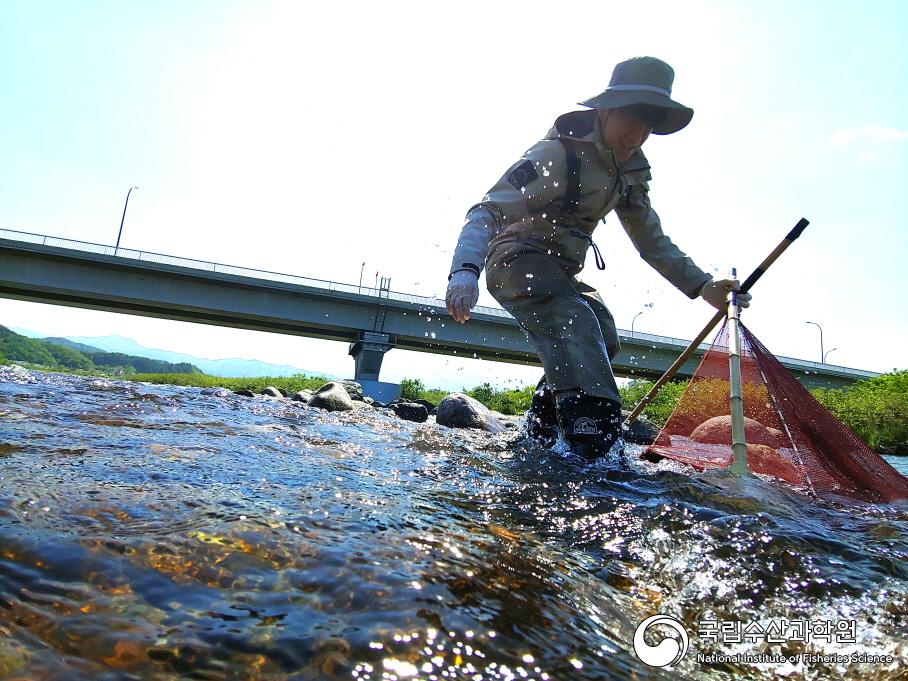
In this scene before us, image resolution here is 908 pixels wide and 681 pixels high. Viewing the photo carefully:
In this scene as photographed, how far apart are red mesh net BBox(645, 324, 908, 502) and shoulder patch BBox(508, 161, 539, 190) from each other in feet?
7.73

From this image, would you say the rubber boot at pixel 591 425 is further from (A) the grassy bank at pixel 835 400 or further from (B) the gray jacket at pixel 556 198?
(A) the grassy bank at pixel 835 400

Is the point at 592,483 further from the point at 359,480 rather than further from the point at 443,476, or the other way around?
the point at 359,480

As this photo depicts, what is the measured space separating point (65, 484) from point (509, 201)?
2.99m

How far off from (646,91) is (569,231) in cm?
106

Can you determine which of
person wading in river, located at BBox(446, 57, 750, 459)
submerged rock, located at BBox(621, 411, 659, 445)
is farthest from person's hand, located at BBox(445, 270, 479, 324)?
submerged rock, located at BBox(621, 411, 659, 445)

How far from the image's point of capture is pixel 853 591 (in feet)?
4.70

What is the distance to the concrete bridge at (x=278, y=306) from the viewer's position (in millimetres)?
25062

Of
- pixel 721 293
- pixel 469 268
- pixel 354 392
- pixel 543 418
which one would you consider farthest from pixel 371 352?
pixel 469 268

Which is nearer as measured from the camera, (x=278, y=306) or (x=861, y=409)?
(x=861, y=409)

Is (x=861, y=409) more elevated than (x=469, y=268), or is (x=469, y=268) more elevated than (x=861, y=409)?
(x=469, y=268)

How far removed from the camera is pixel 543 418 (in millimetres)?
4441

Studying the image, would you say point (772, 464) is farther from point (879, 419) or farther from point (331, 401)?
point (879, 419)

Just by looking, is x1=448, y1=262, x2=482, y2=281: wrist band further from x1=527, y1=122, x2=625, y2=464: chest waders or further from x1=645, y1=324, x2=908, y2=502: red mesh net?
x1=645, y1=324, x2=908, y2=502: red mesh net

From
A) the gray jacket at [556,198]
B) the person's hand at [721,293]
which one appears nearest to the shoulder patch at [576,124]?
the gray jacket at [556,198]
